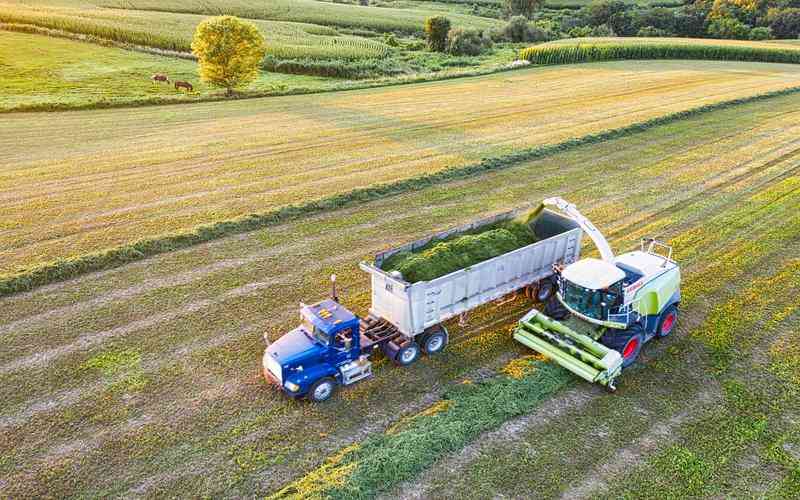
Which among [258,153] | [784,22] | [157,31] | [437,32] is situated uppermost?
[157,31]

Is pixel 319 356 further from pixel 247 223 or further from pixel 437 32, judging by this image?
pixel 437 32

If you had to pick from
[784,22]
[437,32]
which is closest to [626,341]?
[437,32]

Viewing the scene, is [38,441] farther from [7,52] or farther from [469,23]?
[469,23]

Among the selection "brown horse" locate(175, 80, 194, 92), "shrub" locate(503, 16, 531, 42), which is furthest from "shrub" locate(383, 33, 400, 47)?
"brown horse" locate(175, 80, 194, 92)

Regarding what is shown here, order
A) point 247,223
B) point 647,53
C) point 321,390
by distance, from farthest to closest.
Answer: point 647,53 → point 247,223 → point 321,390

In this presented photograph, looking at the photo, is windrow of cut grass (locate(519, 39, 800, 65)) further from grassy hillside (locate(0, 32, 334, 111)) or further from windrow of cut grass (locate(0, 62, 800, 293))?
grassy hillside (locate(0, 32, 334, 111))

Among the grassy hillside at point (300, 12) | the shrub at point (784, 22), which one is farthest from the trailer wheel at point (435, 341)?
the shrub at point (784, 22)

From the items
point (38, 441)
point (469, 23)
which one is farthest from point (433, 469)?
point (469, 23)
